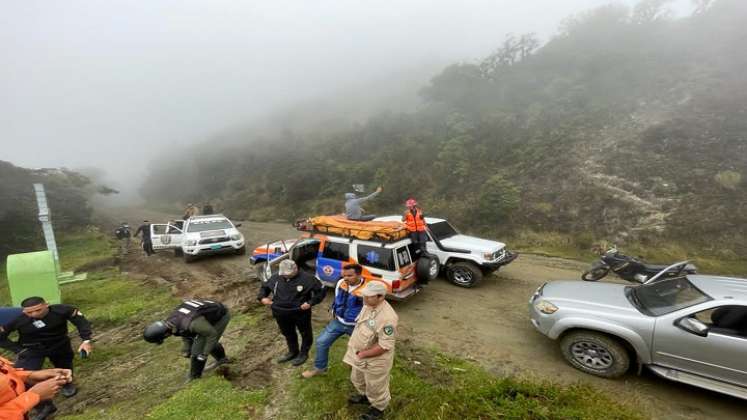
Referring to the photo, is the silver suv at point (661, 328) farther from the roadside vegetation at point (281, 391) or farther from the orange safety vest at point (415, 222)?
the orange safety vest at point (415, 222)

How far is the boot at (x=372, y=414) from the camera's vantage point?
3201 mm

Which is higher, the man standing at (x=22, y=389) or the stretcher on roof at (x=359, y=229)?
the stretcher on roof at (x=359, y=229)

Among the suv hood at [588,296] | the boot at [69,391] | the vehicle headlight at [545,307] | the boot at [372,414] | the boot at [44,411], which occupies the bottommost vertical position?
the boot at [69,391]

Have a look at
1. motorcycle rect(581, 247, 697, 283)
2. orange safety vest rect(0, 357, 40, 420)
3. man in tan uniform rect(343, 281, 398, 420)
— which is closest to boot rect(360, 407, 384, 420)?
man in tan uniform rect(343, 281, 398, 420)

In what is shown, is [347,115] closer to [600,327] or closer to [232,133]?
[232,133]

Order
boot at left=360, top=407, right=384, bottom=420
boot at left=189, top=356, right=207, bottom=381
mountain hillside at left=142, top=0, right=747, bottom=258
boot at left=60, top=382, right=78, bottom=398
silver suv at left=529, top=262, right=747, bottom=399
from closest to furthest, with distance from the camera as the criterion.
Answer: boot at left=360, top=407, right=384, bottom=420 → silver suv at left=529, top=262, right=747, bottom=399 → boot at left=189, top=356, right=207, bottom=381 → boot at left=60, top=382, right=78, bottom=398 → mountain hillside at left=142, top=0, right=747, bottom=258

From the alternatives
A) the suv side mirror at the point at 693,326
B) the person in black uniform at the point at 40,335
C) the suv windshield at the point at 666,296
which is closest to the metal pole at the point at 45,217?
the person in black uniform at the point at 40,335

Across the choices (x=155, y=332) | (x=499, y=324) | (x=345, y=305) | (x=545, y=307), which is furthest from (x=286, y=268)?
(x=499, y=324)

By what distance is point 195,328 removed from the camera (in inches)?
150

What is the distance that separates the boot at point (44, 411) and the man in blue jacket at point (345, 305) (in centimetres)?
339

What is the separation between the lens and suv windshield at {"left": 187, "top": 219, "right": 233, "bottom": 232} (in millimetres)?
10969

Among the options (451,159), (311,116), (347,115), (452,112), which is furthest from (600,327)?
(311,116)

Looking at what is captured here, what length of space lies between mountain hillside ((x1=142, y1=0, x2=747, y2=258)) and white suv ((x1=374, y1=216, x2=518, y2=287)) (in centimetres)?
571

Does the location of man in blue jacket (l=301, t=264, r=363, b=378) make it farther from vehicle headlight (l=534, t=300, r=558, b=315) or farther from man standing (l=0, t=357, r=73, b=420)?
vehicle headlight (l=534, t=300, r=558, b=315)
